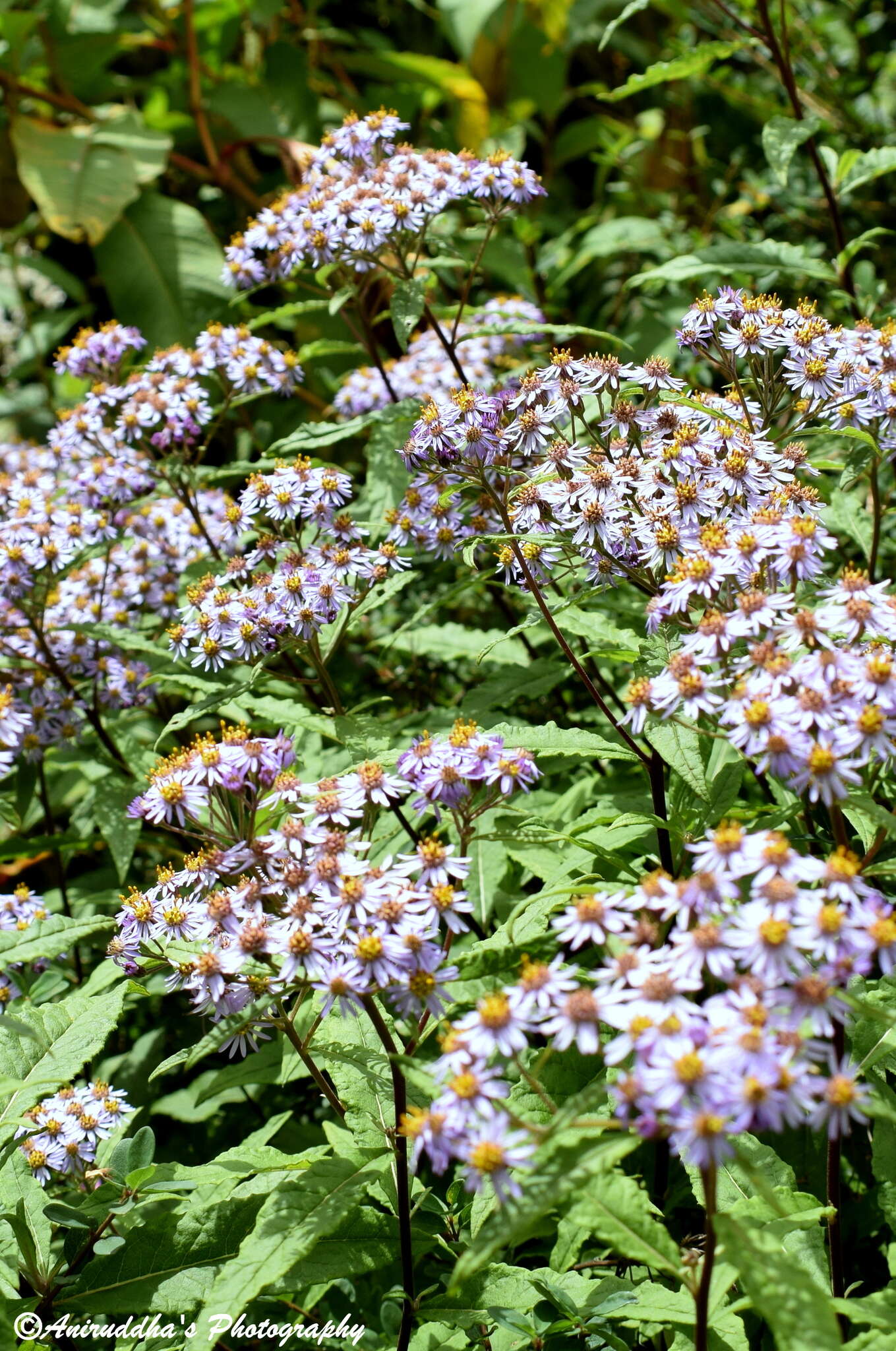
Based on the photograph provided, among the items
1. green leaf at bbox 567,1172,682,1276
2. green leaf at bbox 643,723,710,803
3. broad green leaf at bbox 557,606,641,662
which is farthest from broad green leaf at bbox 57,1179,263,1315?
broad green leaf at bbox 557,606,641,662

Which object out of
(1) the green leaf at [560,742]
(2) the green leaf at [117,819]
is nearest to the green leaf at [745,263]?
(1) the green leaf at [560,742]

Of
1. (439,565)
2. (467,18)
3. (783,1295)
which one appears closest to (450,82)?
(467,18)

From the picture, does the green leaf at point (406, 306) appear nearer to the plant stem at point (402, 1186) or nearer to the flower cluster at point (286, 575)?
A: the flower cluster at point (286, 575)

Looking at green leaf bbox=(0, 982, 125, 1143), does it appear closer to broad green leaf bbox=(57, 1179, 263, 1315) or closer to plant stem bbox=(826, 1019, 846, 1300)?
broad green leaf bbox=(57, 1179, 263, 1315)

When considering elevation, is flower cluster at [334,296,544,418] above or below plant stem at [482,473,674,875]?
above

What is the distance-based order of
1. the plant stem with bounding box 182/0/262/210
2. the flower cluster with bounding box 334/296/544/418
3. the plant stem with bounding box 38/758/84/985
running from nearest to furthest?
the plant stem with bounding box 38/758/84/985, the flower cluster with bounding box 334/296/544/418, the plant stem with bounding box 182/0/262/210

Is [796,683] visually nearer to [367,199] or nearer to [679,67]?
[367,199]

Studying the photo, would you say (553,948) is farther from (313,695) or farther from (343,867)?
(313,695)

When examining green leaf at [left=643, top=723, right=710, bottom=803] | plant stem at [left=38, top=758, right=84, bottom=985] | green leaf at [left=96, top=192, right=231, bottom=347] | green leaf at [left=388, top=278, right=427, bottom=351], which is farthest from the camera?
green leaf at [left=96, top=192, right=231, bottom=347]
